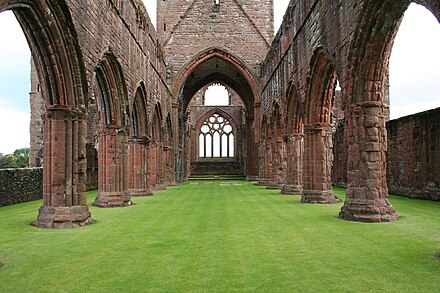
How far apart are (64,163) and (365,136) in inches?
208

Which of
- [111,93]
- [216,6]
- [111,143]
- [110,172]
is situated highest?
[216,6]

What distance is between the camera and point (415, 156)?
1275cm

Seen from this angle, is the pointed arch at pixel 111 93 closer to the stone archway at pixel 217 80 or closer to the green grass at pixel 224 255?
the green grass at pixel 224 255

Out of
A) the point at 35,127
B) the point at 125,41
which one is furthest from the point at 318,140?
the point at 35,127

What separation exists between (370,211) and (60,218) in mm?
5227

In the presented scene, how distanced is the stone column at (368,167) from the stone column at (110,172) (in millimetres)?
5738

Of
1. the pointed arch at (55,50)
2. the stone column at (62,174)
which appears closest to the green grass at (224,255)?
the stone column at (62,174)

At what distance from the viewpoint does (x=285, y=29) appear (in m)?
15.2

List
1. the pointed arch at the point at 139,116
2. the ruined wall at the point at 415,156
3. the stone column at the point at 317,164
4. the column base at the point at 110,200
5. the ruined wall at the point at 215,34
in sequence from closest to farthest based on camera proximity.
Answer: the column base at the point at 110,200 → the stone column at the point at 317,164 → the ruined wall at the point at 415,156 → the pointed arch at the point at 139,116 → the ruined wall at the point at 215,34

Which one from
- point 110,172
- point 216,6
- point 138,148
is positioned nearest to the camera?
point 110,172

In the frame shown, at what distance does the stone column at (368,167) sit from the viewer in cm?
757

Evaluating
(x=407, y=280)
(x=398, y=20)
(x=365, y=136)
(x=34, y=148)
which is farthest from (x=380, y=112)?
(x=34, y=148)

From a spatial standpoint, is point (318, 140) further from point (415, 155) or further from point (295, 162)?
point (415, 155)

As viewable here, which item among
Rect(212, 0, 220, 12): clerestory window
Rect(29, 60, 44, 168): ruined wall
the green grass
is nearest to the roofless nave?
the green grass
